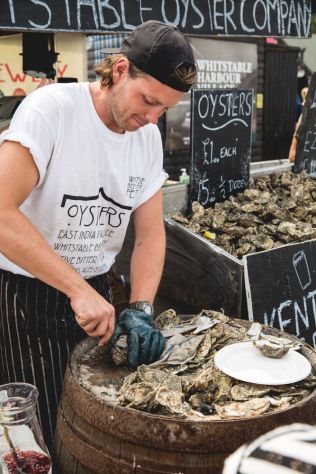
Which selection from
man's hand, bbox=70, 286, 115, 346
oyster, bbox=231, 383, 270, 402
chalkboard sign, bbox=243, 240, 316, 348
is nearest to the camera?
oyster, bbox=231, 383, 270, 402

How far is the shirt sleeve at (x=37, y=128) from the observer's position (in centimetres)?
203

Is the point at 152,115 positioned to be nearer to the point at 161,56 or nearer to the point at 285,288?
the point at 161,56

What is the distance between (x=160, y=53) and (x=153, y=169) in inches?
24.7

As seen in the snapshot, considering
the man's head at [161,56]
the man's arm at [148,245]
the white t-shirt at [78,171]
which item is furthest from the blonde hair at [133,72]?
the man's arm at [148,245]

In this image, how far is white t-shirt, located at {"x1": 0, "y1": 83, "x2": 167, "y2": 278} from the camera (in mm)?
2117

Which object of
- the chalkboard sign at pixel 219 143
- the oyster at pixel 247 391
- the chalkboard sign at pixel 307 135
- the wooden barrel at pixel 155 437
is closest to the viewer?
the wooden barrel at pixel 155 437

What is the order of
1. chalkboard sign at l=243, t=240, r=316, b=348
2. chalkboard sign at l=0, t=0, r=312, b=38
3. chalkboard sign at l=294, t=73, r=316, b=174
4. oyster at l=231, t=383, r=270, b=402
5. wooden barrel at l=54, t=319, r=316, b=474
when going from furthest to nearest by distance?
chalkboard sign at l=294, t=73, r=316, b=174, chalkboard sign at l=243, t=240, r=316, b=348, chalkboard sign at l=0, t=0, r=312, b=38, oyster at l=231, t=383, r=270, b=402, wooden barrel at l=54, t=319, r=316, b=474

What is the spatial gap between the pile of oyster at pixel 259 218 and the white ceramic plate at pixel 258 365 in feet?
4.44

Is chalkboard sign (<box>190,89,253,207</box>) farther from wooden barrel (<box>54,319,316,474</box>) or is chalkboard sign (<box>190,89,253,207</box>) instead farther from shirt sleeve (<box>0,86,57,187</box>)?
wooden barrel (<box>54,319,316,474</box>)

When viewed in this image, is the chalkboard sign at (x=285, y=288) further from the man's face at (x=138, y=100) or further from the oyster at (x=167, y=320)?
the man's face at (x=138, y=100)

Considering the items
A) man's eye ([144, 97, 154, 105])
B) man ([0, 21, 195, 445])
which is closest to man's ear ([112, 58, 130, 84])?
man ([0, 21, 195, 445])

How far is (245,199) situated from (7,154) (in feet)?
8.29

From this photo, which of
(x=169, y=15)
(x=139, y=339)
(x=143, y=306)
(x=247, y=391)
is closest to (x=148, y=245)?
(x=143, y=306)

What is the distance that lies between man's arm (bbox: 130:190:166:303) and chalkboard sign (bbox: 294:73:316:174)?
288cm
